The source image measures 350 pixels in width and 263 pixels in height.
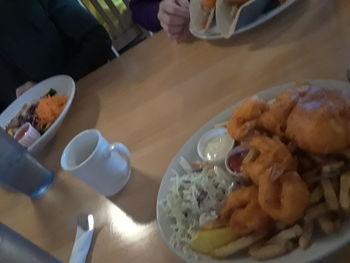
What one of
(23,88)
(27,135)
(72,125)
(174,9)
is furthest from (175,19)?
(23,88)

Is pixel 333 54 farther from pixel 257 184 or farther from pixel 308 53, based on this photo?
pixel 257 184

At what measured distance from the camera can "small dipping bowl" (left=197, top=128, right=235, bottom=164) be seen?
0.83m

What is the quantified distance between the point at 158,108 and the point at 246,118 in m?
0.37

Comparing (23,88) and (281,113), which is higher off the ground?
(281,113)

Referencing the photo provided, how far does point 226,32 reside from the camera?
3.77ft

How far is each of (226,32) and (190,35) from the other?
0.18 m

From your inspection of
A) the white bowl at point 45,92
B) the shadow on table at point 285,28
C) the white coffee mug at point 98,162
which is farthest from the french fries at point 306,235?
the white bowl at point 45,92

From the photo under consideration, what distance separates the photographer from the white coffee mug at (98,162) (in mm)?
889

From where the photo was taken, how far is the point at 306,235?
0.63m

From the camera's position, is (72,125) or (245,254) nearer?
(245,254)

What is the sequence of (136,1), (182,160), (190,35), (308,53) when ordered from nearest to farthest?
(182,160) → (308,53) → (190,35) → (136,1)

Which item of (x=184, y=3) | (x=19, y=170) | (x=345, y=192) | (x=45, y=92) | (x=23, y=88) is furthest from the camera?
(x=23, y=88)

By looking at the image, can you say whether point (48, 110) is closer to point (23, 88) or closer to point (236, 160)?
point (23, 88)

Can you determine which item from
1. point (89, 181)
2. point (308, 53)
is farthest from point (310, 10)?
point (89, 181)
